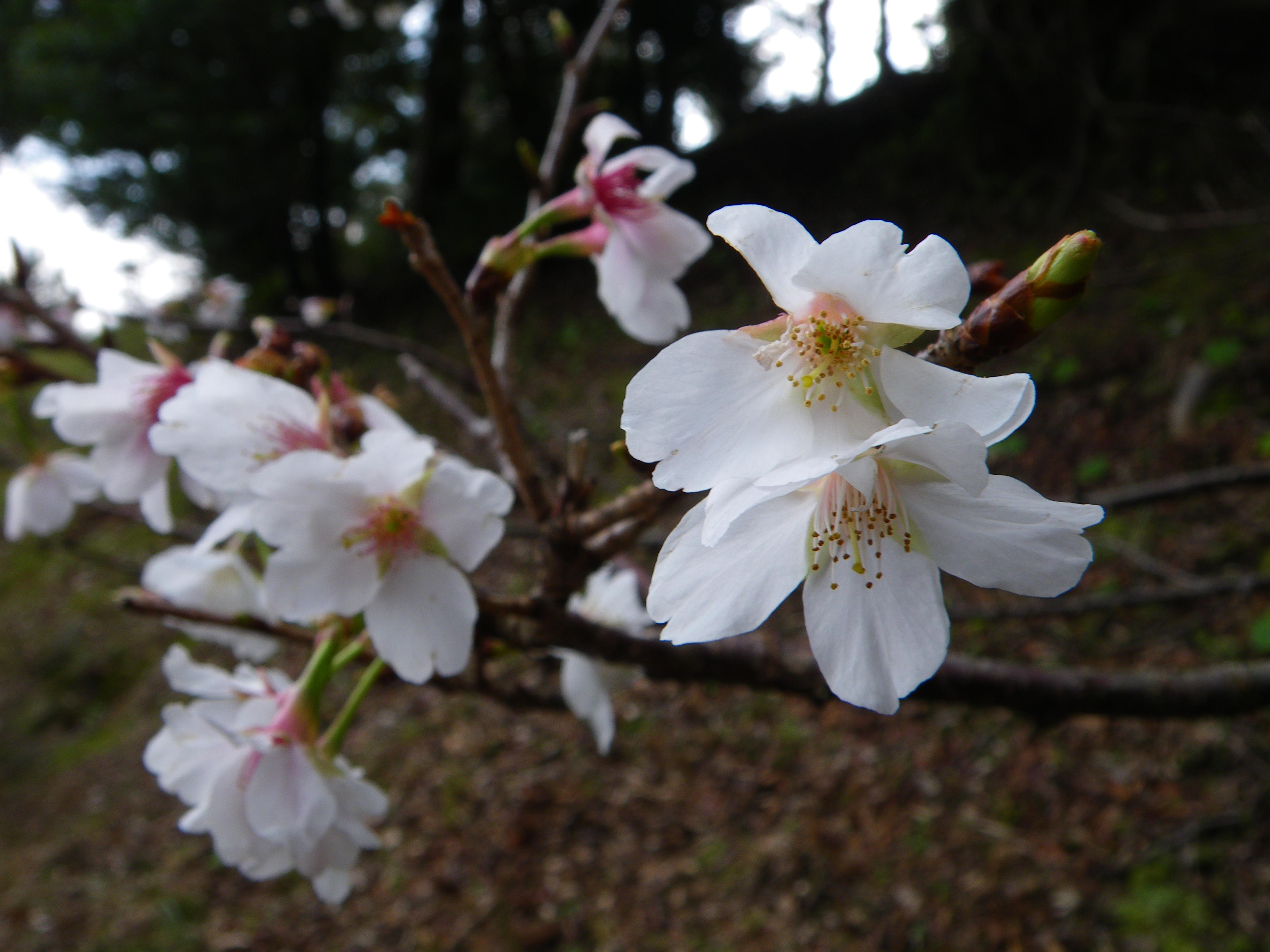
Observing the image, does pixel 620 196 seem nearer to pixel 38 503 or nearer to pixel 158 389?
pixel 158 389

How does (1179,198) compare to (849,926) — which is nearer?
(849,926)

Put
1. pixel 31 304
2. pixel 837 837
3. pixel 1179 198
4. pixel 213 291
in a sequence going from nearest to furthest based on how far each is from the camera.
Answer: pixel 31 304
pixel 837 837
pixel 213 291
pixel 1179 198

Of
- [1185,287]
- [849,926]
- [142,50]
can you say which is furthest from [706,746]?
[142,50]

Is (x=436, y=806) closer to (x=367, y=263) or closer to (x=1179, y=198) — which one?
(x=1179, y=198)

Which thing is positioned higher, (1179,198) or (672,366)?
(672,366)

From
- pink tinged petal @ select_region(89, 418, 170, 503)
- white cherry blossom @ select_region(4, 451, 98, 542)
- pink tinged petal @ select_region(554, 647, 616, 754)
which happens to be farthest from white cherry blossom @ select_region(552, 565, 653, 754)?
white cherry blossom @ select_region(4, 451, 98, 542)

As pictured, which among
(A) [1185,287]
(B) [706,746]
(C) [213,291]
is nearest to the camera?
(B) [706,746]

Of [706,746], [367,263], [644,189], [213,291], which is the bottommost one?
[706,746]

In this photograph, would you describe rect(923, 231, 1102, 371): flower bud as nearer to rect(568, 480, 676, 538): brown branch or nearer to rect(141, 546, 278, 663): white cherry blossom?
rect(568, 480, 676, 538): brown branch
